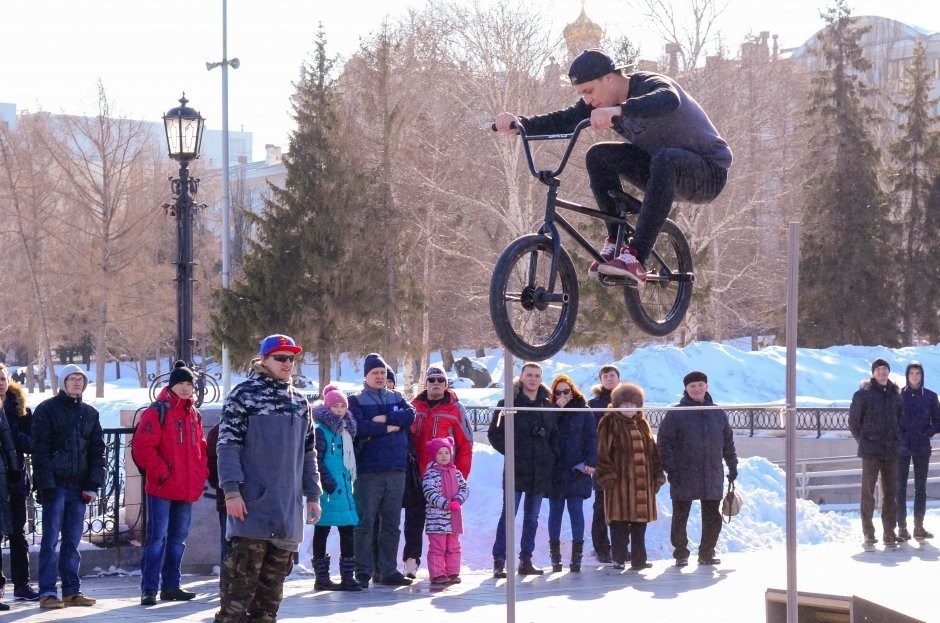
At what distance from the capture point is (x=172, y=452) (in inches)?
361

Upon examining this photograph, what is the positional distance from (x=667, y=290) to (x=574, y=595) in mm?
3833

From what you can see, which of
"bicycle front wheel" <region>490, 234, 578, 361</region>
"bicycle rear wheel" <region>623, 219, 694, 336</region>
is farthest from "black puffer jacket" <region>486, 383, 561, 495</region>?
"bicycle front wheel" <region>490, 234, 578, 361</region>

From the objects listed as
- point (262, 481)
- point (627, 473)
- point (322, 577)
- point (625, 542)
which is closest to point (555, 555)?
point (625, 542)

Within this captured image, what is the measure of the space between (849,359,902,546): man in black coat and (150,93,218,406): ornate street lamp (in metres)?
7.28

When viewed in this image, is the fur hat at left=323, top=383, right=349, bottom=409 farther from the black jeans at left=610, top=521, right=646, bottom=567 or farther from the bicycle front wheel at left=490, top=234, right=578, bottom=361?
the bicycle front wheel at left=490, top=234, right=578, bottom=361

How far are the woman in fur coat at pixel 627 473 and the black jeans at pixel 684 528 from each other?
13.8 inches

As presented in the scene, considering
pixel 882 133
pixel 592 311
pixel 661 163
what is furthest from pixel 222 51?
pixel 882 133

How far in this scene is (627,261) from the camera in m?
5.68

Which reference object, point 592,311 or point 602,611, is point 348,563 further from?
point 592,311

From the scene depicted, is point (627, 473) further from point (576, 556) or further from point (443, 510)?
point (443, 510)

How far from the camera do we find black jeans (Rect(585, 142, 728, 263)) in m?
5.73

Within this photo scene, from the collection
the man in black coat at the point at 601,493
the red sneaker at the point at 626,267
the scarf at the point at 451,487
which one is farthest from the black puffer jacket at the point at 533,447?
the red sneaker at the point at 626,267

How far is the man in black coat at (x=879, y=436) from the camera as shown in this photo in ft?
41.3

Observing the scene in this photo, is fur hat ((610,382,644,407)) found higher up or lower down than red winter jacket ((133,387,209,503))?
higher up
